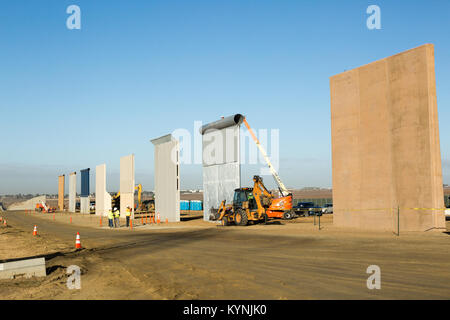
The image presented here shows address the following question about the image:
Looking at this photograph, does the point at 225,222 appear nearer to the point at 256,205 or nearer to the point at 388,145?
the point at 256,205

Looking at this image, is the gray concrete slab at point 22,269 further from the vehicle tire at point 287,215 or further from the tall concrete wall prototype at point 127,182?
the tall concrete wall prototype at point 127,182

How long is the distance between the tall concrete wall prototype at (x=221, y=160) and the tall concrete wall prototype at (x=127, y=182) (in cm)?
1108

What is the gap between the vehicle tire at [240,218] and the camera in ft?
94.5

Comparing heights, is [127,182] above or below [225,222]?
above

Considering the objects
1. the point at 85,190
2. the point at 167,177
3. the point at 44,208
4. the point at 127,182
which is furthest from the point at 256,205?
the point at 44,208

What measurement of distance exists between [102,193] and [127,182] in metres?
10.2

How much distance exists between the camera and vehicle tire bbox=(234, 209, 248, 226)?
28.8m

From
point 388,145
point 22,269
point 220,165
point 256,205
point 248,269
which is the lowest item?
point 248,269

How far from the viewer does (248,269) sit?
11461 millimetres

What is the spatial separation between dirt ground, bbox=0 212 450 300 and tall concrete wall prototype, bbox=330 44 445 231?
132 inches

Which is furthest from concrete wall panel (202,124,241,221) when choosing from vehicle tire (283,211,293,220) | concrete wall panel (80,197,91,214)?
concrete wall panel (80,197,91,214)

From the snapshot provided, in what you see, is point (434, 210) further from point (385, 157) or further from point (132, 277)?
point (132, 277)

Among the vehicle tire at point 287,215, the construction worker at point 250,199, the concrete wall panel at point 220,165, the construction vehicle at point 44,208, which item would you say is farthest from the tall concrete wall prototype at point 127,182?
the construction vehicle at point 44,208

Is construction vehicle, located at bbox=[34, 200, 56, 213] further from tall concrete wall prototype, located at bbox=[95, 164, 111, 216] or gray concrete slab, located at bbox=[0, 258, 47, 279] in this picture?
gray concrete slab, located at bbox=[0, 258, 47, 279]
